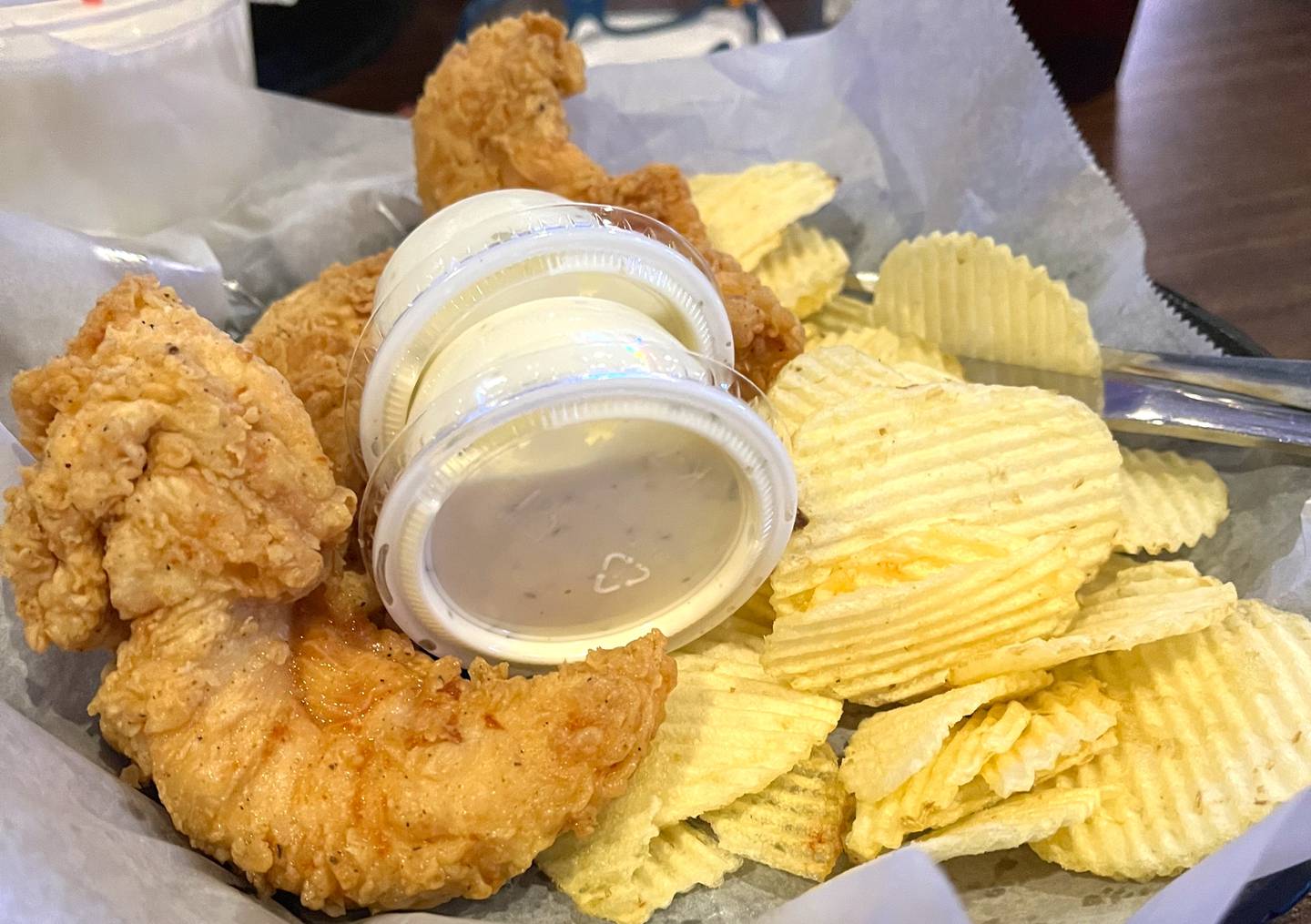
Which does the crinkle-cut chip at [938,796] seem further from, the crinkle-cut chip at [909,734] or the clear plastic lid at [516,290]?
the clear plastic lid at [516,290]

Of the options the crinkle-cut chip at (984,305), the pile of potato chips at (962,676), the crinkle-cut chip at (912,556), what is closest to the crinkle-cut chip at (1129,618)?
the pile of potato chips at (962,676)

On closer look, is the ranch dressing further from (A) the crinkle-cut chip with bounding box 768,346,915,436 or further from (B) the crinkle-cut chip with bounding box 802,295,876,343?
(B) the crinkle-cut chip with bounding box 802,295,876,343

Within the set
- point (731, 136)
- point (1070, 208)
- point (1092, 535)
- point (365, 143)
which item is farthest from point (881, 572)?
point (365, 143)

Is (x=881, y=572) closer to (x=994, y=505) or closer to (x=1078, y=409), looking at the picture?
(x=994, y=505)

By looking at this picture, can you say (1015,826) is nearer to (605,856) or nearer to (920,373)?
(605,856)

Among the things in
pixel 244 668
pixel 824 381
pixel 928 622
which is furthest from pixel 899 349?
pixel 244 668
